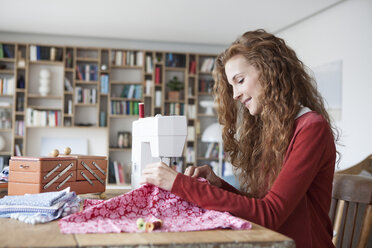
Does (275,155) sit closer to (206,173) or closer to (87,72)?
(206,173)

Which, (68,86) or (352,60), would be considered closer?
(352,60)

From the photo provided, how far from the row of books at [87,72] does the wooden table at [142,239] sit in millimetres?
6212

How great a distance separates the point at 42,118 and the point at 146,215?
607cm

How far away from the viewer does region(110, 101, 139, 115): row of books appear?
707 cm

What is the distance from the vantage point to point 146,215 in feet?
3.91

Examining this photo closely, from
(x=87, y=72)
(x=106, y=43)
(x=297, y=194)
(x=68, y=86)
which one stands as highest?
(x=106, y=43)

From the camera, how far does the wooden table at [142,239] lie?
875mm

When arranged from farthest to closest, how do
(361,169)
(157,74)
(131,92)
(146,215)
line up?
(157,74) < (131,92) < (361,169) < (146,215)

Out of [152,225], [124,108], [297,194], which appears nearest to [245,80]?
[297,194]

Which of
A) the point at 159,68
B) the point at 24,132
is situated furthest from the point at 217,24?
the point at 24,132

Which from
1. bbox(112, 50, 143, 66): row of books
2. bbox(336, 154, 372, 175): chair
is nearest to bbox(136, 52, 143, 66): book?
bbox(112, 50, 143, 66): row of books

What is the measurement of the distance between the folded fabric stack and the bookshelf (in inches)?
222

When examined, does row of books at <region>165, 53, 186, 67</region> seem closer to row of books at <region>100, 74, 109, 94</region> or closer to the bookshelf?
the bookshelf

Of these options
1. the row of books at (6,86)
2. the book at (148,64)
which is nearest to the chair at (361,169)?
the book at (148,64)
